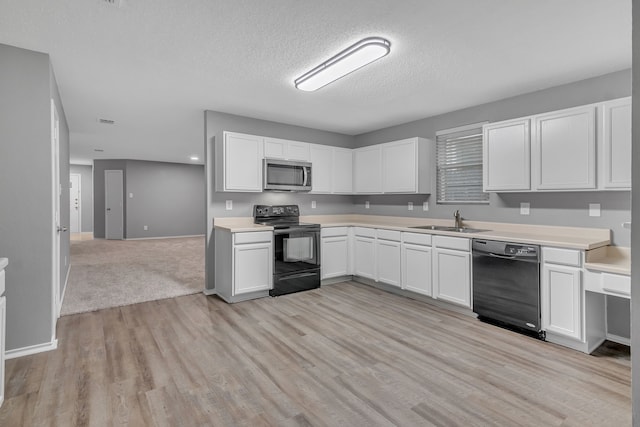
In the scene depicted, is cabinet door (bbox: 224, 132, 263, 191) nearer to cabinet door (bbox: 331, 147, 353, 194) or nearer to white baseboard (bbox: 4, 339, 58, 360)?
cabinet door (bbox: 331, 147, 353, 194)

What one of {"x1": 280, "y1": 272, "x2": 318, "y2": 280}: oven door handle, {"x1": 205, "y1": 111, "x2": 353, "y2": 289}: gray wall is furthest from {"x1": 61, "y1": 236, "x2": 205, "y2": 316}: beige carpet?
{"x1": 280, "y1": 272, "x2": 318, "y2": 280}: oven door handle

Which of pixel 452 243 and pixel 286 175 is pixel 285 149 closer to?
pixel 286 175

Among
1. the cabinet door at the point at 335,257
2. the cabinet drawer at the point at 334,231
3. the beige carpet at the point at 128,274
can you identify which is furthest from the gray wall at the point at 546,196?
the beige carpet at the point at 128,274

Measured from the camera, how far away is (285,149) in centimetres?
462

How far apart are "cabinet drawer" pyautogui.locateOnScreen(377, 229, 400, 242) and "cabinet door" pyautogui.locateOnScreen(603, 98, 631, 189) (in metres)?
2.05

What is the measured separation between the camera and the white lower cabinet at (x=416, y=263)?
3746 millimetres

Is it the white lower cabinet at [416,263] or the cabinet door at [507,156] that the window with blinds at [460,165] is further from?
the white lower cabinet at [416,263]

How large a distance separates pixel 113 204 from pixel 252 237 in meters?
7.74

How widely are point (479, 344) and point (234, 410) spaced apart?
6.68 ft

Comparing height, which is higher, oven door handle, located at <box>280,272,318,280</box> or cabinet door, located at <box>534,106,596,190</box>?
cabinet door, located at <box>534,106,596,190</box>

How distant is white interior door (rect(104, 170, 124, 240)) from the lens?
31.2ft

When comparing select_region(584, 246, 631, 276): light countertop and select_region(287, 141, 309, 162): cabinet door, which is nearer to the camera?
select_region(584, 246, 631, 276): light countertop

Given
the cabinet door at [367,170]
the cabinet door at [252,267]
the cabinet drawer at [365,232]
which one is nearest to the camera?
the cabinet door at [252,267]

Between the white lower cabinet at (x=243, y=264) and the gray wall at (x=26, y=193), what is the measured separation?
166 cm
